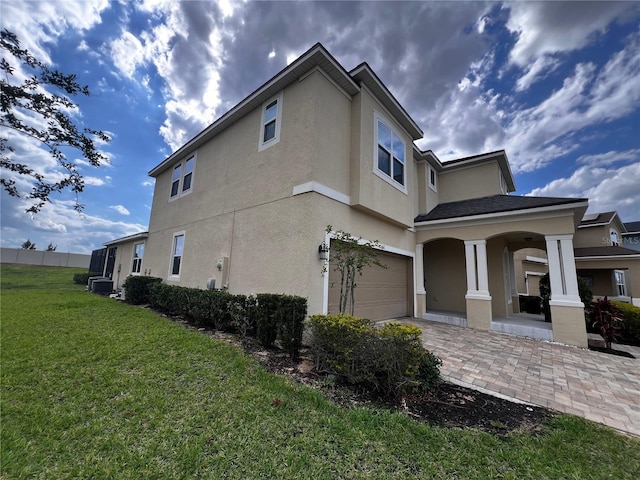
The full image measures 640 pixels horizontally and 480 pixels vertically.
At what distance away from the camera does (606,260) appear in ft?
48.0

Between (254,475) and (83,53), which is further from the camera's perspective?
(83,53)

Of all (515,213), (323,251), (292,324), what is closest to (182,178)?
(323,251)

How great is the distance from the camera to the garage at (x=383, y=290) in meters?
6.87

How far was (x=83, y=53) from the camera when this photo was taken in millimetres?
7262

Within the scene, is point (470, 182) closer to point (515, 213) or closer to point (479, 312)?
point (515, 213)

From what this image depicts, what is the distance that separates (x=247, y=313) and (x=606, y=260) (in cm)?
2008

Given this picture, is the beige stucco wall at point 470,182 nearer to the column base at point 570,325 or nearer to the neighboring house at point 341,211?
the neighboring house at point 341,211

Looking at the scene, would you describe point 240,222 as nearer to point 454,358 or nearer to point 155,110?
point 454,358

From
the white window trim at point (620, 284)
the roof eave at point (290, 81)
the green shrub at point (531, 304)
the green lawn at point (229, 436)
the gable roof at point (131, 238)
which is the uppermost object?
the roof eave at point (290, 81)

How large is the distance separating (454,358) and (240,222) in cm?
681

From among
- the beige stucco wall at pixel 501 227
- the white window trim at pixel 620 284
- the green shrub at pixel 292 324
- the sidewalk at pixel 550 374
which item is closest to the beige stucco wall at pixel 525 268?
the white window trim at pixel 620 284

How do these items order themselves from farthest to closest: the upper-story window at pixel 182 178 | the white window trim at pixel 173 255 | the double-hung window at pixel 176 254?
the upper-story window at pixel 182 178, the double-hung window at pixel 176 254, the white window trim at pixel 173 255

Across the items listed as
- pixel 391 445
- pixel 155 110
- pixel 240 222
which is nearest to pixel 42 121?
pixel 240 222

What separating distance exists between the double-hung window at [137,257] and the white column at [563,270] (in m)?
18.1
